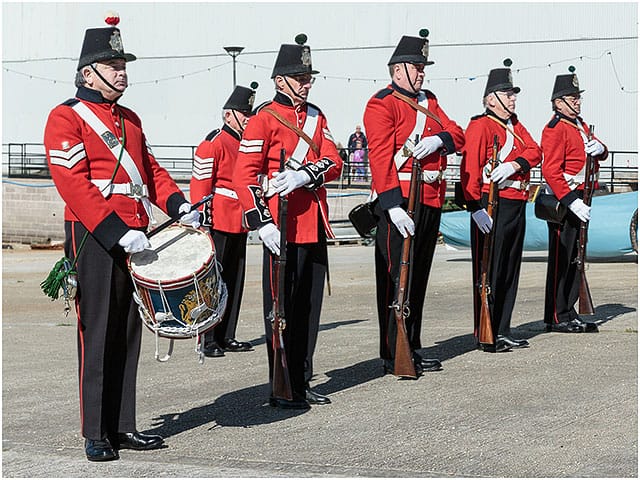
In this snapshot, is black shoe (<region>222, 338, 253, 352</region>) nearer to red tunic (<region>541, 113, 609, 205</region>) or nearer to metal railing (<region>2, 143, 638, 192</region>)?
red tunic (<region>541, 113, 609, 205</region>)

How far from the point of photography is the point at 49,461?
20.7ft

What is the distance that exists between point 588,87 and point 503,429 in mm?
29625

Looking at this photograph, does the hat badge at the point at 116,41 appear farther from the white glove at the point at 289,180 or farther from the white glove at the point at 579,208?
the white glove at the point at 579,208

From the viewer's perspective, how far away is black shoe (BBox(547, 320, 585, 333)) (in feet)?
34.1

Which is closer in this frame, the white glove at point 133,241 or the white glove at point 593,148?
the white glove at point 133,241

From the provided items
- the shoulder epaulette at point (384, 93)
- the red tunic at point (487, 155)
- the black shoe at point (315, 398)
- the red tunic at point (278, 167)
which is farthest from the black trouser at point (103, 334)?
the red tunic at point (487, 155)

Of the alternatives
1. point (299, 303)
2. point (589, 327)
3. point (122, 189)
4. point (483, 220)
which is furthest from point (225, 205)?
point (122, 189)

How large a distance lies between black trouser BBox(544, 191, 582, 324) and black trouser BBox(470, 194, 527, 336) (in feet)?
2.90

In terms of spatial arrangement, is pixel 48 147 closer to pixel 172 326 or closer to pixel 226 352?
pixel 172 326

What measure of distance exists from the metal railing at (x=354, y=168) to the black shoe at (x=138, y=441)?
728 inches

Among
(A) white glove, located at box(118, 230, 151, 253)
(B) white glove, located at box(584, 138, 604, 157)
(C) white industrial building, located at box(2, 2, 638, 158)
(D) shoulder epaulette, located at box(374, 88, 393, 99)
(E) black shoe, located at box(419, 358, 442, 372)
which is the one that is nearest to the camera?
(A) white glove, located at box(118, 230, 151, 253)

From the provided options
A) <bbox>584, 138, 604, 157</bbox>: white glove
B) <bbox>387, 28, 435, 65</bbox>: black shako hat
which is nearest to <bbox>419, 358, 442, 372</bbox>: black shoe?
<bbox>387, 28, 435, 65</bbox>: black shako hat

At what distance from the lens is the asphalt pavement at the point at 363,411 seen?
20.0 ft

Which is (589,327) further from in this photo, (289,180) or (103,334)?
(103,334)
